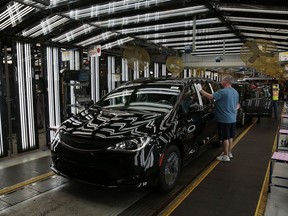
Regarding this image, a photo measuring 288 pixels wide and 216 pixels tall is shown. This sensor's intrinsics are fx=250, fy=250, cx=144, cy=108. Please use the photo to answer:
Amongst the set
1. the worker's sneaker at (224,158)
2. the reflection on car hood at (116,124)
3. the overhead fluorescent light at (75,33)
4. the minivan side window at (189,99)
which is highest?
the overhead fluorescent light at (75,33)

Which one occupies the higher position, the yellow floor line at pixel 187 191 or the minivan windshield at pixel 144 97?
the minivan windshield at pixel 144 97

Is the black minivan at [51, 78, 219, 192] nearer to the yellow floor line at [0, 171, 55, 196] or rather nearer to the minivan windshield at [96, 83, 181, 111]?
the minivan windshield at [96, 83, 181, 111]

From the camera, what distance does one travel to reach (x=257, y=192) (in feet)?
12.4

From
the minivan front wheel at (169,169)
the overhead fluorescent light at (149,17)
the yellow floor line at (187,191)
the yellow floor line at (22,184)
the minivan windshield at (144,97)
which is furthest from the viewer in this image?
the overhead fluorescent light at (149,17)

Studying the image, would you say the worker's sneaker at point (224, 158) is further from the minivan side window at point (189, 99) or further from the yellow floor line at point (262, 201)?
the minivan side window at point (189, 99)

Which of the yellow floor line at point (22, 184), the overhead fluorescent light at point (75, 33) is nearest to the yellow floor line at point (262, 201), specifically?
the yellow floor line at point (22, 184)

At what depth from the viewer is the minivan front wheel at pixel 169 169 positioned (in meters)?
3.44

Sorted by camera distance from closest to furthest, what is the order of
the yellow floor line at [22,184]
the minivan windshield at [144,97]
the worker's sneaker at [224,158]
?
the yellow floor line at [22,184]
the minivan windshield at [144,97]
the worker's sneaker at [224,158]

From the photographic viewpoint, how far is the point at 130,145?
311 centimetres

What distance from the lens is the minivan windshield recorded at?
13.5 ft

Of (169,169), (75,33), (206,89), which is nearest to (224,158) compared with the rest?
(206,89)

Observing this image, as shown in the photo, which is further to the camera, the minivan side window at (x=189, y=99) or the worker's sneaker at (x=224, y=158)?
the worker's sneaker at (x=224, y=158)

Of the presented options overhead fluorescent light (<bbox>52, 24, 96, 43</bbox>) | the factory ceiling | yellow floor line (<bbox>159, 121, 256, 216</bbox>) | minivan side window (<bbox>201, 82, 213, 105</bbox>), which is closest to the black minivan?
yellow floor line (<bbox>159, 121, 256, 216</bbox>)

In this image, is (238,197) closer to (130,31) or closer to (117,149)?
(117,149)
